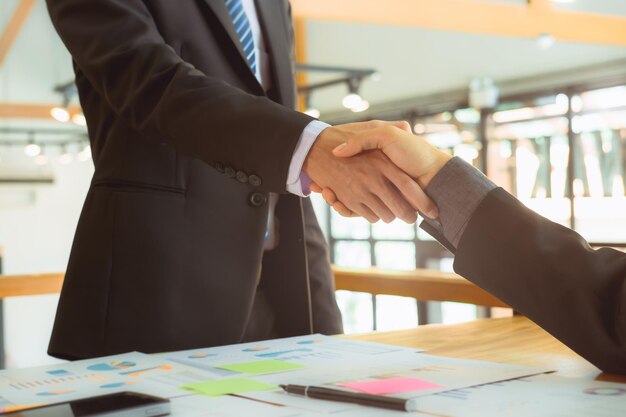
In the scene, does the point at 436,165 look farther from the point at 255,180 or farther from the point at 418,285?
the point at 418,285

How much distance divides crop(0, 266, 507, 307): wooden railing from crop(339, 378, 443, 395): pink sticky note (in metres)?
0.82

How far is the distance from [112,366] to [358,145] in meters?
0.42

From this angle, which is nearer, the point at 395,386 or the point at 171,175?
the point at 395,386

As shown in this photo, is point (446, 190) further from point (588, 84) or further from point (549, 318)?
point (588, 84)

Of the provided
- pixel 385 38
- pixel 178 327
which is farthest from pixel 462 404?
pixel 385 38

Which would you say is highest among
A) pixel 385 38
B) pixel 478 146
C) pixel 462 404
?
pixel 385 38

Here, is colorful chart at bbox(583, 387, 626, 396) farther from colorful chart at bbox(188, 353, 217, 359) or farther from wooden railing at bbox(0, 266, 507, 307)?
wooden railing at bbox(0, 266, 507, 307)

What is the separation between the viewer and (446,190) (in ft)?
3.33

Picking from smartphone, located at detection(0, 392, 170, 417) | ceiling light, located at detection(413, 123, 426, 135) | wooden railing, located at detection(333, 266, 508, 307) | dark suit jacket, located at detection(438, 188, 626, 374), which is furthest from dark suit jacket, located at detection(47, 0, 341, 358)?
ceiling light, located at detection(413, 123, 426, 135)

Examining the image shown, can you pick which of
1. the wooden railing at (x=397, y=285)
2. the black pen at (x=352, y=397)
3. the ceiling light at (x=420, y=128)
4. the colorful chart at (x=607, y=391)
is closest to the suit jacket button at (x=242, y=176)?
the black pen at (x=352, y=397)

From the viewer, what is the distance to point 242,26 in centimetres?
147

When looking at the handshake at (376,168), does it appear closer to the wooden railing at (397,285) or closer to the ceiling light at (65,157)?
the wooden railing at (397,285)

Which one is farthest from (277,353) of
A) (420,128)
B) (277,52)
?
(420,128)

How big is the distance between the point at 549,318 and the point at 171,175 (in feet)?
2.13
